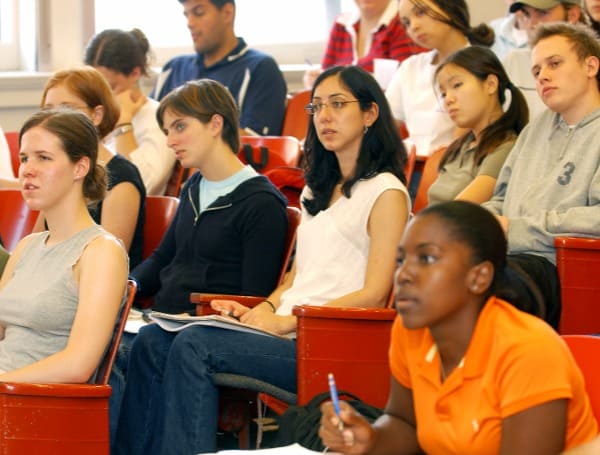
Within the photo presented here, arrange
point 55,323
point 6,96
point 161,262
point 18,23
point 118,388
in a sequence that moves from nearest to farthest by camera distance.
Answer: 1. point 55,323
2. point 118,388
3. point 161,262
4. point 6,96
5. point 18,23

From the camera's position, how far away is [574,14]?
4172mm

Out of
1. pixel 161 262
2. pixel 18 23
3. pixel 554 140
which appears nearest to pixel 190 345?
pixel 161 262

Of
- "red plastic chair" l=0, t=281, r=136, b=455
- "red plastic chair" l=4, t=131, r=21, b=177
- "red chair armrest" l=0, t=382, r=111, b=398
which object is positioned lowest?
"red plastic chair" l=0, t=281, r=136, b=455

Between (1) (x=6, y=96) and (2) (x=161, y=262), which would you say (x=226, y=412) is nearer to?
(2) (x=161, y=262)

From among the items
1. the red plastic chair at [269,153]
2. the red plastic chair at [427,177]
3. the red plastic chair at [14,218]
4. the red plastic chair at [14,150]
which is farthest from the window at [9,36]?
the red plastic chair at [427,177]

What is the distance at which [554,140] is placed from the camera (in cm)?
317

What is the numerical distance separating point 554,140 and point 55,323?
1446mm

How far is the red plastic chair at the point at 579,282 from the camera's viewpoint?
281cm

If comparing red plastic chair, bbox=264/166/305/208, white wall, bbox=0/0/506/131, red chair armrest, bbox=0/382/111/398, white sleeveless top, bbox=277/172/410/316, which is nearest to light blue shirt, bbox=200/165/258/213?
white sleeveless top, bbox=277/172/410/316

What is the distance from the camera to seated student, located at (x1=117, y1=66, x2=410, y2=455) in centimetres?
279

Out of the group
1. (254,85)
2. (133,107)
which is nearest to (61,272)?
(133,107)

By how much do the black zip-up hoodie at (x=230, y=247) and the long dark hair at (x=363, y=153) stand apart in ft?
0.48

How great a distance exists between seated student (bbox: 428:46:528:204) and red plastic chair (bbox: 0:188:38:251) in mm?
1346

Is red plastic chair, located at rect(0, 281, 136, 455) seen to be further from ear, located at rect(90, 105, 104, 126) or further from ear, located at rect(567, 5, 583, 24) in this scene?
ear, located at rect(567, 5, 583, 24)
